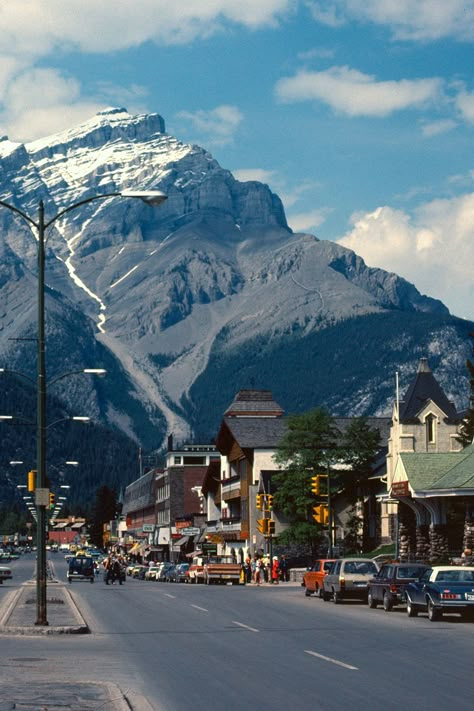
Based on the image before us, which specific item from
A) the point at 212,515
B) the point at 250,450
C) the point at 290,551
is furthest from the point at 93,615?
the point at 212,515

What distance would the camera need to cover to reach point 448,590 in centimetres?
3350

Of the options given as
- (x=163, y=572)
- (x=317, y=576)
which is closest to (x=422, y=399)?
(x=163, y=572)

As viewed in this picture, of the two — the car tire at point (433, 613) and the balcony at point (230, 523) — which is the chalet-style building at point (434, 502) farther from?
the balcony at point (230, 523)

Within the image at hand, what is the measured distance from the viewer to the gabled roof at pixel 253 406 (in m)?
131

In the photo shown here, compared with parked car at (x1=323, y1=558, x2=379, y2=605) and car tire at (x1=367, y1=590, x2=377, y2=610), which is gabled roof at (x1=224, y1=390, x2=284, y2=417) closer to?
parked car at (x1=323, y1=558, x2=379, y2=605)

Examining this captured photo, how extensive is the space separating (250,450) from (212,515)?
25.8m

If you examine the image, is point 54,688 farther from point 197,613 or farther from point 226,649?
point 197,613

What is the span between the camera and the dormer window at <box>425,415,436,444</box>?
79812mm

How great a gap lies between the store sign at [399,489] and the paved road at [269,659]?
23.5 meters

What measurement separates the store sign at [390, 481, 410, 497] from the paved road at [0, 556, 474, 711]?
927 inches

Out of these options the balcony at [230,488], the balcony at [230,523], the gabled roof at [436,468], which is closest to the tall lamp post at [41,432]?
the gabled roof at [436,468]

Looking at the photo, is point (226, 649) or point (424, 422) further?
point (424, 422)

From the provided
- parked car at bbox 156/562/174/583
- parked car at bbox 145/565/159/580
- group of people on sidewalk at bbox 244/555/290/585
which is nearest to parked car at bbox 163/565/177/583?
parked car at bbox 156/562/174/583

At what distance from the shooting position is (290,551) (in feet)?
319
